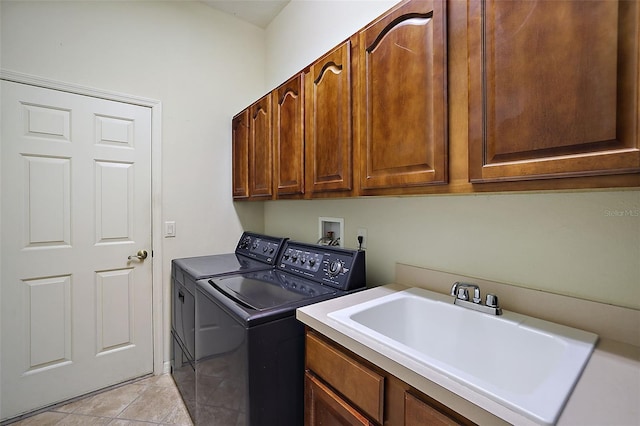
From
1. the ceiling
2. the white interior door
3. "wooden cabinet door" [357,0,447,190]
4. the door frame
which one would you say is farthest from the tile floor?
the ceiling

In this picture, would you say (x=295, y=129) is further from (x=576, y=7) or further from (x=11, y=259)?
(x=11, y=259)

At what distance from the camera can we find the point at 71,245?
74.0 inches

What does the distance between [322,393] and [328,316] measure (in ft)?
0.89

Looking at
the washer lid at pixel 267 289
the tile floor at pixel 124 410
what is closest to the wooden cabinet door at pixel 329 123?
the washer lid at pixel 267 289

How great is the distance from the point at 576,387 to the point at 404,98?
3.07ft

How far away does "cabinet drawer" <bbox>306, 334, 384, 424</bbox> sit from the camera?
32.1 inches

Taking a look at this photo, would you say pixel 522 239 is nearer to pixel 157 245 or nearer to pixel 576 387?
pixel 576 387

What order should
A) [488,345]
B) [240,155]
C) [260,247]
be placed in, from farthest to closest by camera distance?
[240,155]
[260,247]
[488,345]

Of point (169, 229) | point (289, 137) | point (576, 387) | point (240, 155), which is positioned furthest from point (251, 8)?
point (576, 387)

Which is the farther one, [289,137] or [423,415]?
[289,137]

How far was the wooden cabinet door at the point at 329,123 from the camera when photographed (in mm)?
1281

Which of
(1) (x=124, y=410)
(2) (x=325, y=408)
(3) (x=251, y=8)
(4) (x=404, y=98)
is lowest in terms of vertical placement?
(1) (x=124, y=410)

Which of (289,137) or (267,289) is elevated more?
(289,137)

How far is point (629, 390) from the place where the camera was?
0.62 m
